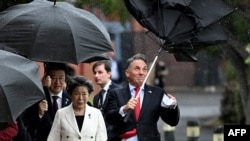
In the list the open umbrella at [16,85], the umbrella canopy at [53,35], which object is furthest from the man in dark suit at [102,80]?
the open umbrella at [16,85]

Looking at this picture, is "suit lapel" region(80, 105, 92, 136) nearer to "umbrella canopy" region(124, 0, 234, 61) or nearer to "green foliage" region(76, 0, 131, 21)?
"umbrella canopy" region(124, 0, 234, 61)

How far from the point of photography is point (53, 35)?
11164 millimetres

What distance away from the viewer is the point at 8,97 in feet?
33.0

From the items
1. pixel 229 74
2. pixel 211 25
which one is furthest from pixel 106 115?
pixel 229 74

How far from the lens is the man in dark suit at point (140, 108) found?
11477mm

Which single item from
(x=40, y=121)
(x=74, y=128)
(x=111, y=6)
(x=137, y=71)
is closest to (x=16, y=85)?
(x=74, y=128)

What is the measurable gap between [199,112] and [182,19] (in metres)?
18.5

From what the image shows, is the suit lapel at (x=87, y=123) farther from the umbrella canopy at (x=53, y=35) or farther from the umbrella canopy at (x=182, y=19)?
the umbrella canopy at (x=182, y=19)

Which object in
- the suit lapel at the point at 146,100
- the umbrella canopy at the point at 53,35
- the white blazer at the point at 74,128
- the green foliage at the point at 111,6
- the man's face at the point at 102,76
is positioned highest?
the green foliage at the point at 111,6

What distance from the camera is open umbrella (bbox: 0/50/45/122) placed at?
32.9 feet

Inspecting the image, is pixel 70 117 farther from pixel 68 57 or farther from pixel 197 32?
pixel 197 32

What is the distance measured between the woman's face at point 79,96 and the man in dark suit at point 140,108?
524 mm

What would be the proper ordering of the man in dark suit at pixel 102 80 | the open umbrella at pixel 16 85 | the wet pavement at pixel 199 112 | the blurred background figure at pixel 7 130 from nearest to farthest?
the open umbrella at pixel 16 85 < the blurred background figure at pixel 7 130 < the man in dark suit at pixel 102 80 < the wet pavement at pixel 199 112

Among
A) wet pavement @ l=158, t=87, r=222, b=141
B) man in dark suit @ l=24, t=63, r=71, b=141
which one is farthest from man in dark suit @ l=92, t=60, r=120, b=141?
wet pavement @ l=158, t=87, r=222, b=141
